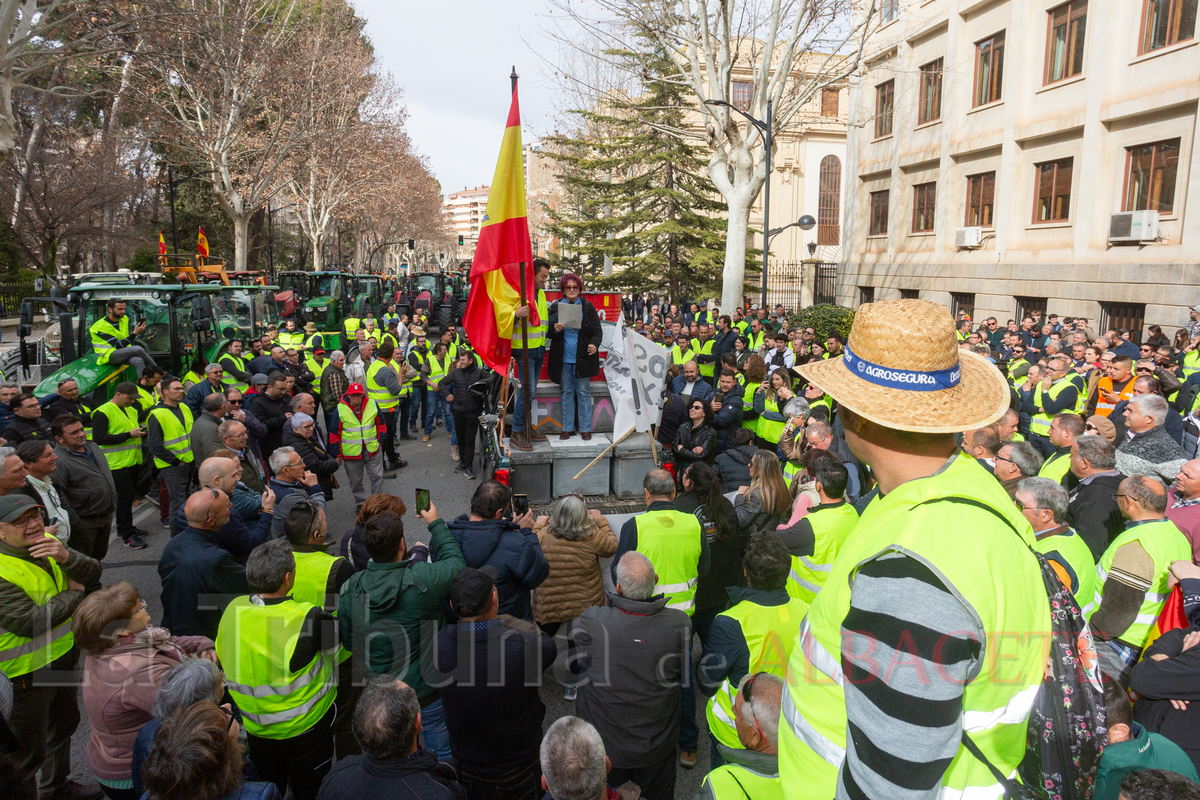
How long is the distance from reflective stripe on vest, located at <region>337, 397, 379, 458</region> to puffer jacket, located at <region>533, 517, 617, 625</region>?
4.50m

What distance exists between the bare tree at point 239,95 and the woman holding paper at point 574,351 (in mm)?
17240

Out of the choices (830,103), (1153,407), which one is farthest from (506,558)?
(830,103)

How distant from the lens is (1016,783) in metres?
1.45

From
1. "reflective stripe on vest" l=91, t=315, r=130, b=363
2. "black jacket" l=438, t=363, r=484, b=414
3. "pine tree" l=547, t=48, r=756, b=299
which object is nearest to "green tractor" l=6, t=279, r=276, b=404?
"reflective stripe on vest" l=91, t=315, r=130, b=363

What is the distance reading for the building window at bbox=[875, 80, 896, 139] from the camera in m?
26.9

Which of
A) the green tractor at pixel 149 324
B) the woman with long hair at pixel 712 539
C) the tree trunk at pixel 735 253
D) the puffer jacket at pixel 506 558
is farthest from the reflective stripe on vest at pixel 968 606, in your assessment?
the tree trunk at pixel 735 253

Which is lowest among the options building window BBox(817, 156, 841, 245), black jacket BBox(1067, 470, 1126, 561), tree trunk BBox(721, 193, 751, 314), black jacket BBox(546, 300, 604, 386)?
black jacket BBox(1067, 470, 1126, 561)

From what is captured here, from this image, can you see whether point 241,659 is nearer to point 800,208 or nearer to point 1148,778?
point 1148,778

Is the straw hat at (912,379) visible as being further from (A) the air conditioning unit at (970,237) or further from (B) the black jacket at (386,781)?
(A) the air conditioning unit at (970,237)

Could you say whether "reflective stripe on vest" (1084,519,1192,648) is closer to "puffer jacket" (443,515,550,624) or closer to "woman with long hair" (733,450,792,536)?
"woman with long hair" (733,450,792,536)

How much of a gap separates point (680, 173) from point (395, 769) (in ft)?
95.6

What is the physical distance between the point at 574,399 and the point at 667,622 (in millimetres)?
5539

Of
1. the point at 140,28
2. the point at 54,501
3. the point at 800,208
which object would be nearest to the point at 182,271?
the point at 140,28

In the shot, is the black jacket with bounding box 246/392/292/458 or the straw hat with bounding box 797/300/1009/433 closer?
the straw hat with bounding box 797/300/1009/433
